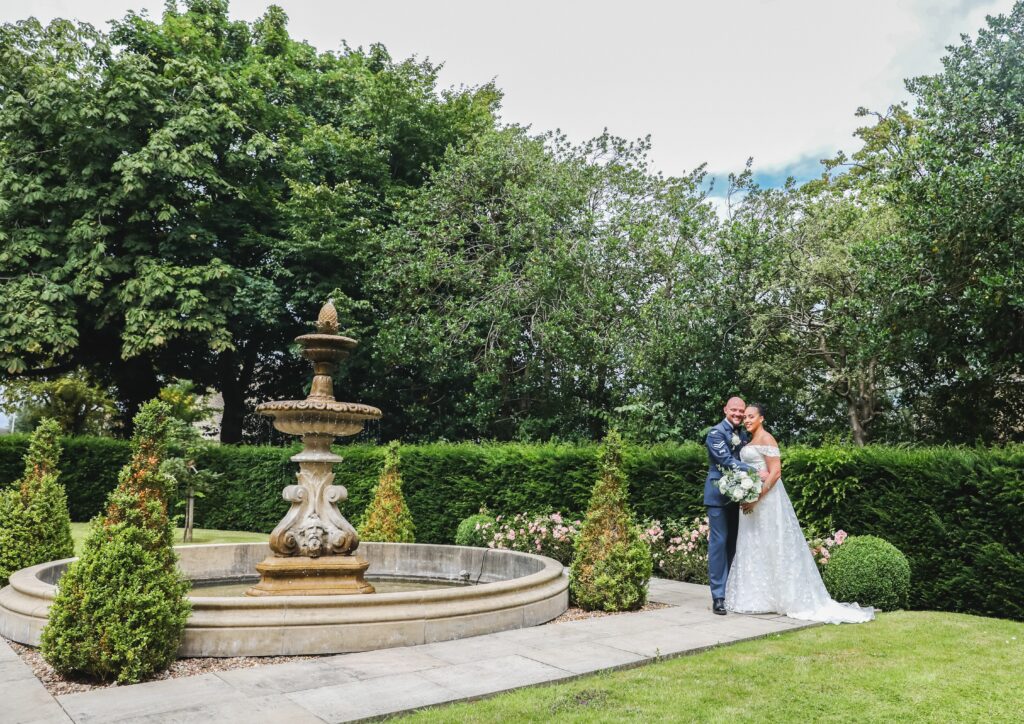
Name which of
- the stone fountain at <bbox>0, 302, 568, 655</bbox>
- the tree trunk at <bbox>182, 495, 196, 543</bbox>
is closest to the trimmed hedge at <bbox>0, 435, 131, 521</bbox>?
the tree trunk at <bbox>182, 495, 196, 543</bbox>

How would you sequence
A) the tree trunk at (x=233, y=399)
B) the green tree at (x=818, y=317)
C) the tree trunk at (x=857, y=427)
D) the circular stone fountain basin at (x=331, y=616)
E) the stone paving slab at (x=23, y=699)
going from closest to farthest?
the stone paving slab at (x=23, y=699) < the circular stone fountain basin at (x=331, y=616) < the green tree at (x=818, y=317) < the tree trunk at (x=857, y=427) < the tree trunk at (x=233, y=399)

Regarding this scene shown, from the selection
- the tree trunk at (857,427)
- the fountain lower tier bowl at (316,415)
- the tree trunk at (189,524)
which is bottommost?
the tree trunk at (189,524)

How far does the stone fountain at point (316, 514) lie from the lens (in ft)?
28.5

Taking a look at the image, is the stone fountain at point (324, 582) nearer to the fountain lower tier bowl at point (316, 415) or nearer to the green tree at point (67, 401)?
the fountain lower tier bowl at point (316, 415)

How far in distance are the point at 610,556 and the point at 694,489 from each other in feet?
12.7

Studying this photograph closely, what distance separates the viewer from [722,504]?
9.06 metres

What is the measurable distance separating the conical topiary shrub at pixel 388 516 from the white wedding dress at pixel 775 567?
6.70 meters

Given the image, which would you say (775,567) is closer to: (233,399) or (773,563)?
(773,563)

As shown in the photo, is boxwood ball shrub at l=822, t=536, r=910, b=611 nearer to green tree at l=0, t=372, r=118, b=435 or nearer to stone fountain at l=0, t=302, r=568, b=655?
stone fountain at l=0, t=302, r=568, b=655

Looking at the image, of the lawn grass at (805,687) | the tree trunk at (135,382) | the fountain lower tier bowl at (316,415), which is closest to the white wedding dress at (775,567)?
the lawn grass at (805,687)

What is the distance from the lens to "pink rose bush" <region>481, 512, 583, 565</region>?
13.2m

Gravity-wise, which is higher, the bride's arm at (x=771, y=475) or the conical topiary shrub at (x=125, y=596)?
the bride's arm at (x=771, y=475)

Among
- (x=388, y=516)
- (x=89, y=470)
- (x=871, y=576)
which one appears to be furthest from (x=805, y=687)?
(x=89, y=470)

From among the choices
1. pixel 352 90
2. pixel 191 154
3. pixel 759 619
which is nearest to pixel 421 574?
pixel 759 619
